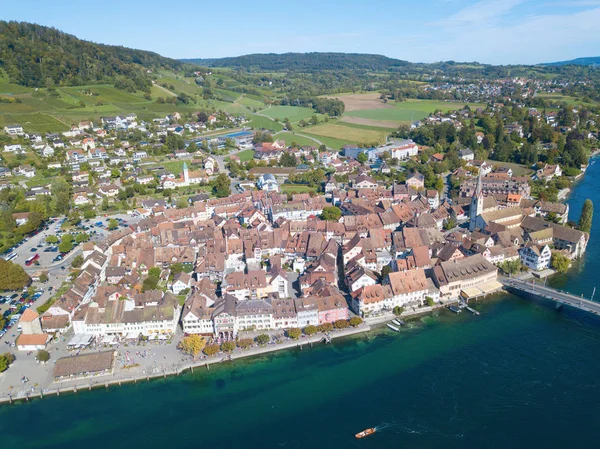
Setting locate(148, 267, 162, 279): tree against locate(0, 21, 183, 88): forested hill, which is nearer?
locate(148, 267, 162, 279): tree

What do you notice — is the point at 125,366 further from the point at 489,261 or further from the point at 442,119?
the point at 442,119

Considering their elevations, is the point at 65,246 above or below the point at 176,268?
above

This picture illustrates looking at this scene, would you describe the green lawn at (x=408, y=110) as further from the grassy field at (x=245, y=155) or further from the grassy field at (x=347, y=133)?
the grassy field at (x=245, y=155)

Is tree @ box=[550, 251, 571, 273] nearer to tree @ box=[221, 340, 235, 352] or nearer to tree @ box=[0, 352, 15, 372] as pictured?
tree @ box=[221, 340, 235, 352]

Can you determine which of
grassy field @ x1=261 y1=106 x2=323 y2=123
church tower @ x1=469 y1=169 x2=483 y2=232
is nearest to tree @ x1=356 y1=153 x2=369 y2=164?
church tower @ x1=469 y1=169 x2=483 y2=232

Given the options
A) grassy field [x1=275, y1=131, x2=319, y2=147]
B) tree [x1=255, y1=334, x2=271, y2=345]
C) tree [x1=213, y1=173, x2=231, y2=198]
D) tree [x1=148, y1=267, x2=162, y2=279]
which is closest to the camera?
tree [x1=255, y1=334, x2=271, y2=345]

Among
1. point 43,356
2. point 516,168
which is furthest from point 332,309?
point 516,168

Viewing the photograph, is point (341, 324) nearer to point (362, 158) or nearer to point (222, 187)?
point (222, 187)

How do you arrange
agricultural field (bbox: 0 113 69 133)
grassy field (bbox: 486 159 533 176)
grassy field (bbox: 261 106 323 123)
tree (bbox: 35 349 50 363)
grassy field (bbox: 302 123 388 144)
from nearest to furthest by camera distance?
tree (bbox: 35 349 50 363)
grassy field (bbox: 486 159 533 176)
agricultural field (bbox: 0 113 69 133)
grassy field (bbox: 302 123 388 144)
grassy field (bbox: 261 106 323 123)
